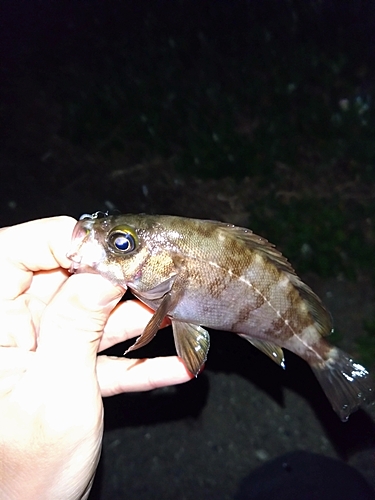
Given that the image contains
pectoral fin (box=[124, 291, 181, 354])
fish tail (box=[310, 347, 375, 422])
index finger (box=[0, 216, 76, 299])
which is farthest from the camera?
fish tail (box=[310, 347, 375, 422])

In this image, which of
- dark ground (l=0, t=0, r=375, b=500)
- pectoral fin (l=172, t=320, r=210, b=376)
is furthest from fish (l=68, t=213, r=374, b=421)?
dark ground (l=0, t=0, r=375, b=500)

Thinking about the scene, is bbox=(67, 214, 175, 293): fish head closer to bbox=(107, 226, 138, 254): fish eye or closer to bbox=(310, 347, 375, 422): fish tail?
bbox=(107, 226, 138, 254): fish eye

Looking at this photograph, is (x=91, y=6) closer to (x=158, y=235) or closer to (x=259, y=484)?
(x=158, y=235)

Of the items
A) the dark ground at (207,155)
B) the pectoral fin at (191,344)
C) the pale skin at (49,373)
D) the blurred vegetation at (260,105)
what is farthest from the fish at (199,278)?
the blurred vegetation at (260,105)

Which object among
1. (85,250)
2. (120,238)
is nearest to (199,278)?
(120,238)

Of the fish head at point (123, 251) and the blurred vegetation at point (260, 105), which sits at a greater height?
the fish head at point (123, 251)

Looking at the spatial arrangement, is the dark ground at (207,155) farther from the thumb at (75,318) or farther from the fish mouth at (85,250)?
the fish mouth at (85,250)

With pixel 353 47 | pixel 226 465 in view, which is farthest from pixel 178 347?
pixel 353 47
